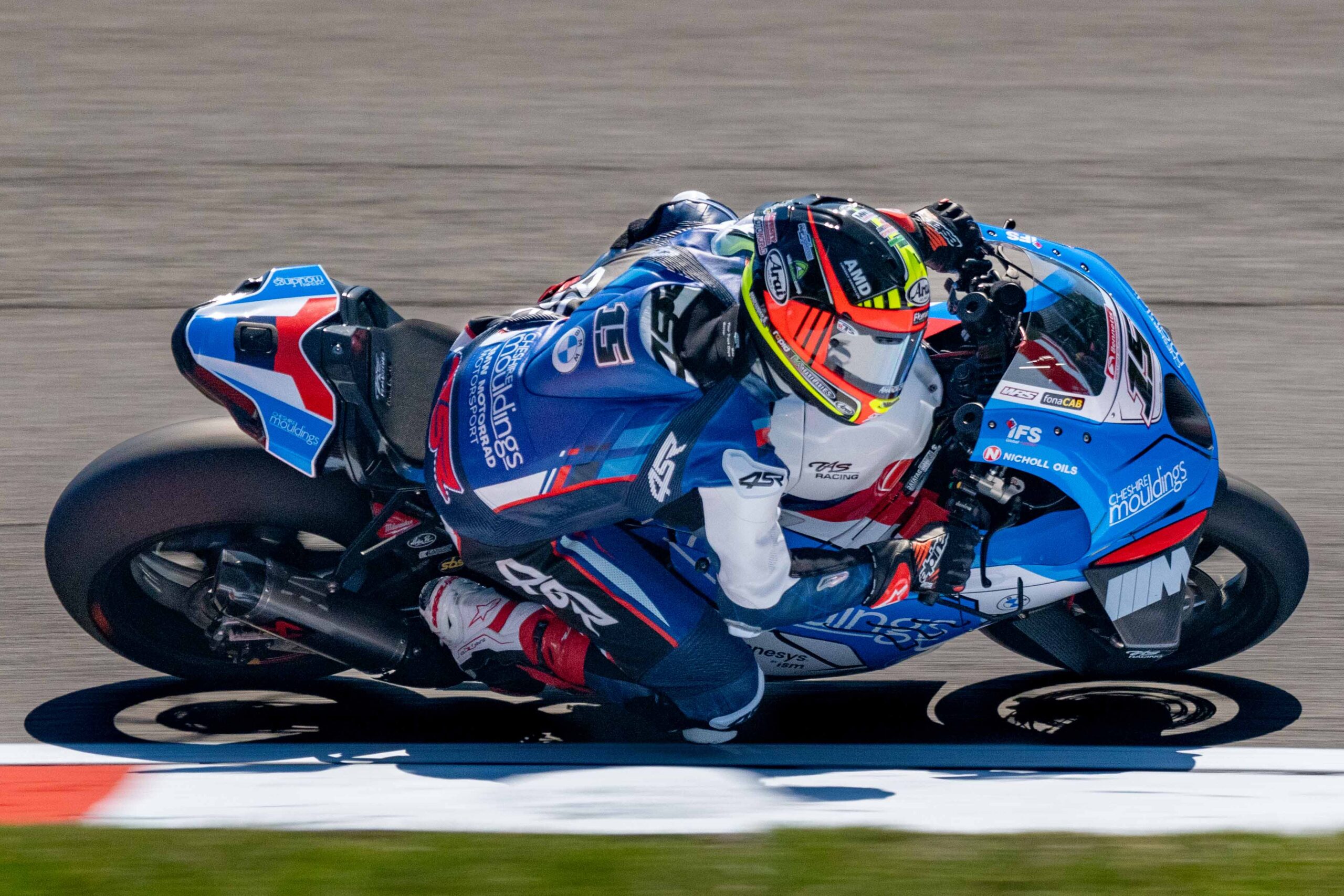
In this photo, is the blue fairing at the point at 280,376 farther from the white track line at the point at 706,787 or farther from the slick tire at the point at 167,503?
the white track line at the point at 706,787

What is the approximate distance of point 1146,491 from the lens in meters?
4.10

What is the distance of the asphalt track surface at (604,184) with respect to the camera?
4.74m

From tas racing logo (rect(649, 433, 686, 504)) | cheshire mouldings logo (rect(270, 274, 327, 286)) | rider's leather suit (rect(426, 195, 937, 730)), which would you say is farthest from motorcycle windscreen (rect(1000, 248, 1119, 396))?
cheshire mouldings logo (rect(270, 274, 327, 286))

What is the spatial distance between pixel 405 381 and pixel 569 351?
0.60 m

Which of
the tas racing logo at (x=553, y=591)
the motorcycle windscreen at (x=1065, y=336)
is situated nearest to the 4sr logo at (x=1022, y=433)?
the motorcycle windscreen at (x=1065, y=336)

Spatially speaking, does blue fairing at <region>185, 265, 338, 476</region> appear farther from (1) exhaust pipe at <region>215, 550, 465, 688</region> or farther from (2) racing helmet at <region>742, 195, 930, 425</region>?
(2) racing helmet at <region>742, 195, 930, 425</region>

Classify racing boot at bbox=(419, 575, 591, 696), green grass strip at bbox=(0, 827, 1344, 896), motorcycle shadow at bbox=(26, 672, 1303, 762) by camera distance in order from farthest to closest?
1. motorcycle shadow at bbox=(26, 672, 1303, 762)
2. racing boot at bbox=(419, 575, 591, 696)
3. green grass strip at bbox=(0, 827, 1344, 896)

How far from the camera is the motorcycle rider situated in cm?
371

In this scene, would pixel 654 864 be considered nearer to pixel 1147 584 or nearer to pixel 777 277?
pixel 777 277

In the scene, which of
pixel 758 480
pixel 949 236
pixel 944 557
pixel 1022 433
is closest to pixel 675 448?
pixel 758 480

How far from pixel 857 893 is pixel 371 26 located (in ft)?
23.1

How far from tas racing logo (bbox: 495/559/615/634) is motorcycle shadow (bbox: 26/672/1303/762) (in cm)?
44

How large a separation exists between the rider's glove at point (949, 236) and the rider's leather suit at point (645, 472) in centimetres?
47

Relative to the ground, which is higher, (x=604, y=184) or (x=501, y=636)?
(x=604, y=184)
